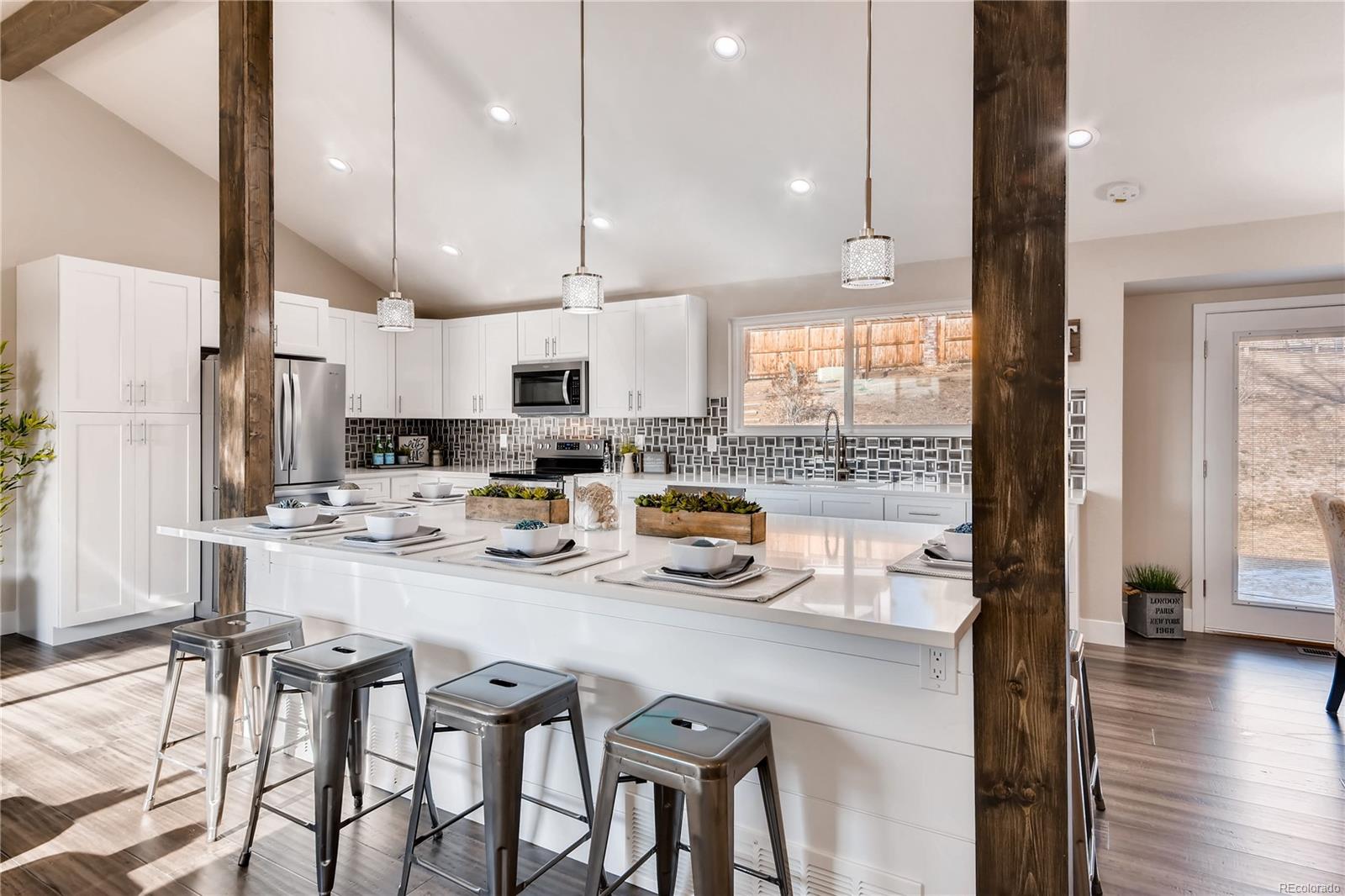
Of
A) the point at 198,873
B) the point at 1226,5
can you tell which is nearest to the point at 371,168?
the point at 198,873

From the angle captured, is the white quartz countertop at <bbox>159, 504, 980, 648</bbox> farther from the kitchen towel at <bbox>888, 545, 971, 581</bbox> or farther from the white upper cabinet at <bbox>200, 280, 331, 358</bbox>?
the white upper cabinet at <bbox>200, 280, 331, 358</bbox>

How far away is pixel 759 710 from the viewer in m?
1.83

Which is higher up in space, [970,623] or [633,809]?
[970,623]

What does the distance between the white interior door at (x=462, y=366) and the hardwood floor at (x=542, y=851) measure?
3010mm

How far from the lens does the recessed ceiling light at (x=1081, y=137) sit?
332 centimetres

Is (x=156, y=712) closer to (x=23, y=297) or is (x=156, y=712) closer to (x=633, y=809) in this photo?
(x=633, y=809)

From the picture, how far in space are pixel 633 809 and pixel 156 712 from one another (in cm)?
255

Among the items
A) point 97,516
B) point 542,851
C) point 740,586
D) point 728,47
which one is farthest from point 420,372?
point 740,586

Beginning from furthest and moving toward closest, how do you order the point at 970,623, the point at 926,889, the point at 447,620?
the point at 447,620 → the point at 926,889 → the point at 970,623

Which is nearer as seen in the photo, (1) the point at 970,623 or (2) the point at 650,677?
(1) the point at 970,623

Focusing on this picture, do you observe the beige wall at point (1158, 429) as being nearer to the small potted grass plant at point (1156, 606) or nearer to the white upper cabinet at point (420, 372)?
the small potted grass plant at point (1156, 606)

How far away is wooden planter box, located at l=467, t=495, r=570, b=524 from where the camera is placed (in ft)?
8.32

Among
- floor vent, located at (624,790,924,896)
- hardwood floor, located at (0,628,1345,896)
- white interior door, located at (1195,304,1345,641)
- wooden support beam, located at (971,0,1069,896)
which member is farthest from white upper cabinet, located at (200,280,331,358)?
white interior door, located at (1195,304,1345,641)

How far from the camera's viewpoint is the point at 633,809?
6.70 ft
